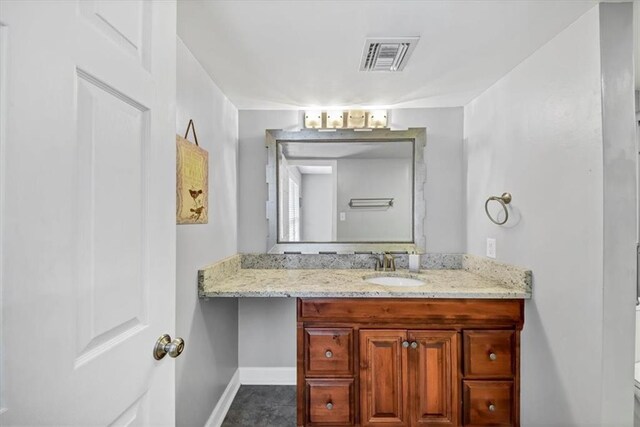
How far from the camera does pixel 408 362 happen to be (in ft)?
5.63

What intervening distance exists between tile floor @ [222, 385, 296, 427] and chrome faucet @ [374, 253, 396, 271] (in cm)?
115

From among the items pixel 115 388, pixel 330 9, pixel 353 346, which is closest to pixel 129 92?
pixel 115 388

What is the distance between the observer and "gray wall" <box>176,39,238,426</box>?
1489 mm

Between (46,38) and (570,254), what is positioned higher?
(46,38)

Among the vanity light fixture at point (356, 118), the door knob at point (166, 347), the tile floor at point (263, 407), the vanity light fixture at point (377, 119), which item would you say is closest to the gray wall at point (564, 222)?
the vanity light fixture at point (377, 119)

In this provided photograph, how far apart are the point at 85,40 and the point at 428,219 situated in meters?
2.25

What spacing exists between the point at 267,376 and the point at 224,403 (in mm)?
440

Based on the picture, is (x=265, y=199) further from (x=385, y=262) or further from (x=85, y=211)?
(x=85, y=211)

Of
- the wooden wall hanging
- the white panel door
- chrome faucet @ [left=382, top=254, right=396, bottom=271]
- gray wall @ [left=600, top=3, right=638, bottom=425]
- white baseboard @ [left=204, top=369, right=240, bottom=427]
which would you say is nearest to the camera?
the white panel door

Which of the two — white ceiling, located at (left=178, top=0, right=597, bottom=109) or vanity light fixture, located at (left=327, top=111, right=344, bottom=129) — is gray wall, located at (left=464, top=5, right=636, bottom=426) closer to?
white ceiling, located at (left=178, top=0, right=597, bottom=109)

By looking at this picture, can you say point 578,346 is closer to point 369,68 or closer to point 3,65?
point 369,68

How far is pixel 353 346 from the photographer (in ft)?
5.70

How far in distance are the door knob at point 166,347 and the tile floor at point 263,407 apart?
146 cm

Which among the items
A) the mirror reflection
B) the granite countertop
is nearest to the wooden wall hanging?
the granite countertop
